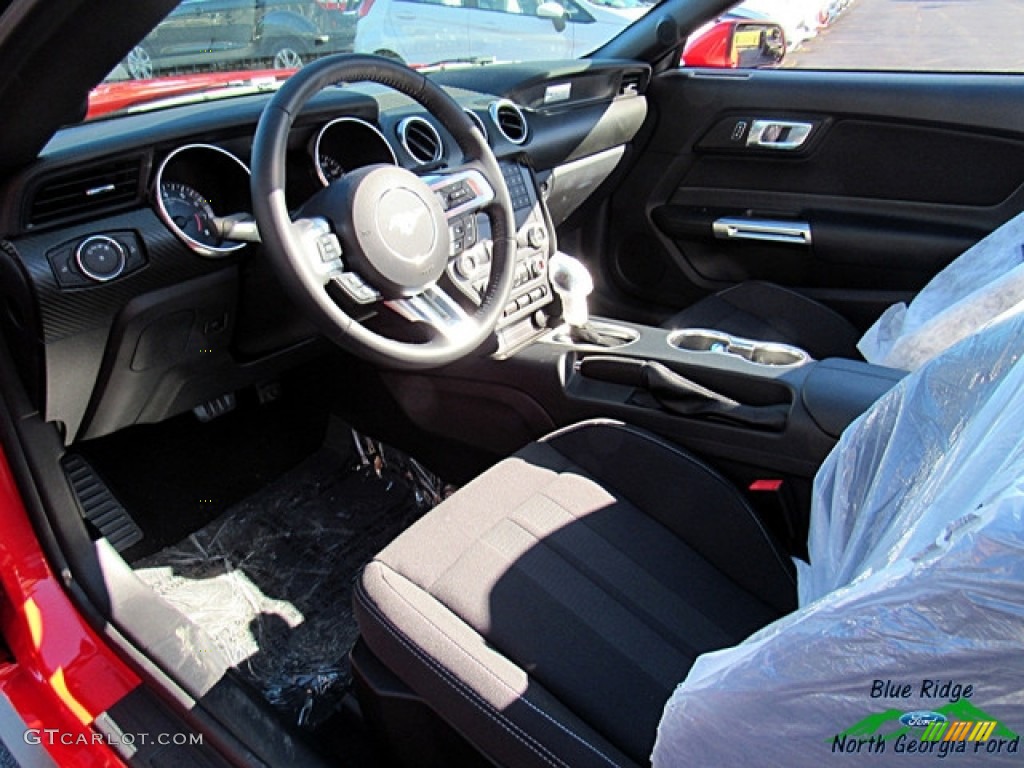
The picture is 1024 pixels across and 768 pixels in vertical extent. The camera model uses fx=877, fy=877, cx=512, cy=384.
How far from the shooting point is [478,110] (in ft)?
6.59

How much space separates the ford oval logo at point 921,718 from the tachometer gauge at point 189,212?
1216 mm

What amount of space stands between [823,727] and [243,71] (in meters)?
1.49

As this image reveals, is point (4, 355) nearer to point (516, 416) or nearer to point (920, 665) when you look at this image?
point (516, 416)

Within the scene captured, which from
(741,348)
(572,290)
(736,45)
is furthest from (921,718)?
(736,45)

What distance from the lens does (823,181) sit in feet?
7.75

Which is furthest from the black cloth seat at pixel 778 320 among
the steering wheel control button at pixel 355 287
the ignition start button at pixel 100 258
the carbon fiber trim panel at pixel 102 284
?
the ignition start button at pixel 100 258

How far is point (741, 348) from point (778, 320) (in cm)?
69

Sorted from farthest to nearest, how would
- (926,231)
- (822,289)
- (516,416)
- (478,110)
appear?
1. (822,289)
2. (926,231)
3. (478,110)
4. (516,416)

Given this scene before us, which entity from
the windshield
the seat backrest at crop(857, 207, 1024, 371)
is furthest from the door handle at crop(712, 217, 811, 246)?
the windshield

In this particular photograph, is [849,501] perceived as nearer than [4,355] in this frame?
Yes

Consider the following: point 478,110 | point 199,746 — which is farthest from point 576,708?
point 478,110

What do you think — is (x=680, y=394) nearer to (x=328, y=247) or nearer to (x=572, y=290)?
(x=572, y=290)

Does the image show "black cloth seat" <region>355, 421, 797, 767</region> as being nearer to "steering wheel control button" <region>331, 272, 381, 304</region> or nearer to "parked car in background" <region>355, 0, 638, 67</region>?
"steering wheel control button" <region>331, 272, 381, 304</region>

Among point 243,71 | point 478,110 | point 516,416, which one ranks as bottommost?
point 516,416
